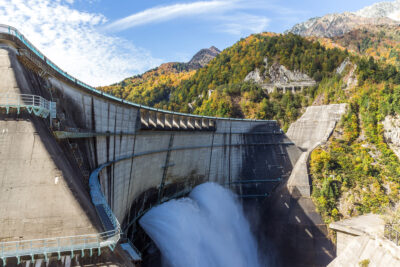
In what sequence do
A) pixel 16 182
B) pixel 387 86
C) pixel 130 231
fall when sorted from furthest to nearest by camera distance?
pixel 387 86, pixel 130 231, pixel 16 182

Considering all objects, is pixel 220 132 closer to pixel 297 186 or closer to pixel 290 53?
pixel 297 186

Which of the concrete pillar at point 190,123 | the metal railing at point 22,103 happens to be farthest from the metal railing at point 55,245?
the concrete pillar at point 190,123

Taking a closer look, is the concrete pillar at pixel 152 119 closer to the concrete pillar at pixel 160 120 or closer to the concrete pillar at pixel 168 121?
the concrete pillar at pixel 160 120

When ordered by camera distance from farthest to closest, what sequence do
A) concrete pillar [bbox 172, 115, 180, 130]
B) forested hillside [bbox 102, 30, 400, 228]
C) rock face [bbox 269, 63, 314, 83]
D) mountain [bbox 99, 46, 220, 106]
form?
1. mountain [bbox 99, 46, 220, 106]
2. rock face [bbox 269, 63, 314, 83]
3. forested hillside [bbox 102, 30, 400, 228]
4. concrete pillar [bbox 172, 115, 180, 130]

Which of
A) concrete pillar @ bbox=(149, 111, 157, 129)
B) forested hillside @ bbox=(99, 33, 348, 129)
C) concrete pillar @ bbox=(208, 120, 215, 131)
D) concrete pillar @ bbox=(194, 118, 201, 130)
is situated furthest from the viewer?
forested hillside @ bbox=(99, 33, 348, 129)

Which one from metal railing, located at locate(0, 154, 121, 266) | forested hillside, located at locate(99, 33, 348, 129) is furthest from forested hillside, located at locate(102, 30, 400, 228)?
metal railing, located at locate(0, 154, 121, 266)

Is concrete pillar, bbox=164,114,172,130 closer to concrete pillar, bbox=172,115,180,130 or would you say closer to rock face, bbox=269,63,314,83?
concrete pillar, bbox=172,115,180,130

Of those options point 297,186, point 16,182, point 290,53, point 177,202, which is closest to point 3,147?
point 16,182
